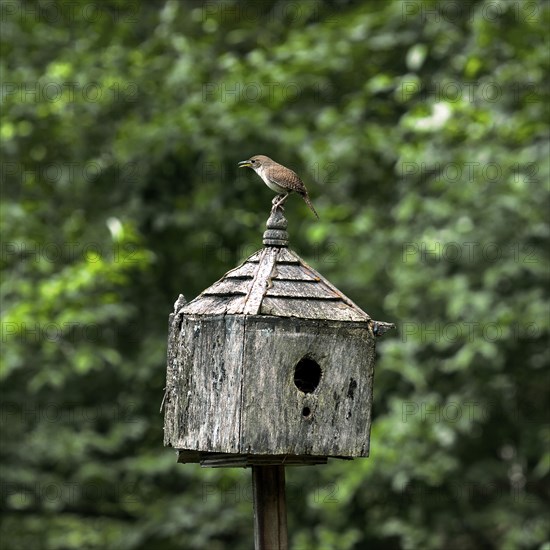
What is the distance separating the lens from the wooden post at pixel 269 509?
10.0 feet

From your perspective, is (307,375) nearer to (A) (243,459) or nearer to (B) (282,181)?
(A) (243,459)

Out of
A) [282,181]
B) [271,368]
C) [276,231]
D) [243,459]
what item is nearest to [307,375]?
[271,368]

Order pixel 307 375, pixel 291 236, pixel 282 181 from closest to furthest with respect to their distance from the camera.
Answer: pixel 307 375 → pixel 282 181 → pixel 291 236

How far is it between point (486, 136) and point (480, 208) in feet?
1.55

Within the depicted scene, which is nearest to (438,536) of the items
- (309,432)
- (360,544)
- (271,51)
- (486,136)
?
(360,544)

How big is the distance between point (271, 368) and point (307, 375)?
0.63 ft

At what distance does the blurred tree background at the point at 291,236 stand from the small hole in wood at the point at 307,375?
2673 millimetres

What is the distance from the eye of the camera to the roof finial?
3.07m

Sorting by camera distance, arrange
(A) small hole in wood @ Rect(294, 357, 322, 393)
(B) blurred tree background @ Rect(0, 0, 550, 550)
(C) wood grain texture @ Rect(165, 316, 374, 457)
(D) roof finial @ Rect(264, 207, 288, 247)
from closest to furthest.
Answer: (C) wood grain texture @ Rect(165, 316, 374, 457) → (A) small hole in wood @ Rect(294, 357, 322, 393) → (D) roof finial @ Rect(264, 207, 288, 247) → (B) blurred tree background @ Rect(0, 0, 550, 550)

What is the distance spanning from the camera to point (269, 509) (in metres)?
3.05

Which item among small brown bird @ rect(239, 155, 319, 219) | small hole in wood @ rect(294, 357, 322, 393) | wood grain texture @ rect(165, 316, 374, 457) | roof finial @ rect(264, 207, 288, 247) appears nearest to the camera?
wood grain texture @ rect(165, 316, 374, 457)

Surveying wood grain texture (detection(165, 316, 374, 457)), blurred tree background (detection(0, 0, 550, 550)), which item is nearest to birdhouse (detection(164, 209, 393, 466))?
wood grain texture (detection(165, 316, 374, 457))

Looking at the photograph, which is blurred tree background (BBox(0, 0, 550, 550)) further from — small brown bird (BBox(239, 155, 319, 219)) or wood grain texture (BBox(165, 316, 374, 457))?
wood grain texture (BBox(165, 316, 374, 457))

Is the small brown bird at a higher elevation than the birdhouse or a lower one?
higher
